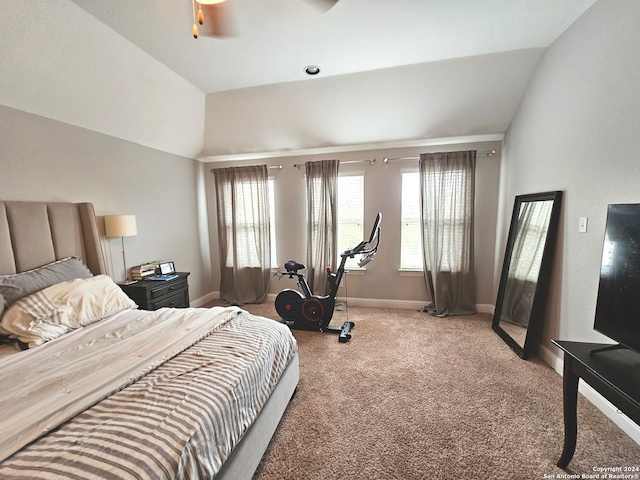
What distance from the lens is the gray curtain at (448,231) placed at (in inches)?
143

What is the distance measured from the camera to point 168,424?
102 centimetres

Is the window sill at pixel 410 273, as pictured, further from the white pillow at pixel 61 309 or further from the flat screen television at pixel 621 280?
the white pillow at pixel 61 309

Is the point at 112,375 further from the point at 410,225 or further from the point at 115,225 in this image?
the point at 410,225

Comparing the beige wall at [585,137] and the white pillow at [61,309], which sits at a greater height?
the beige wall at [585,137]

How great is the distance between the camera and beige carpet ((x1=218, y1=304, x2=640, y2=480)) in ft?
5.02

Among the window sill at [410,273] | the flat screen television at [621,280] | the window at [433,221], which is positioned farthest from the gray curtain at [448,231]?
the flat screen television at [621,280]

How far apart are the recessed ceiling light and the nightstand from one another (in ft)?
9.28

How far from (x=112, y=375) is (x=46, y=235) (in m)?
1.85

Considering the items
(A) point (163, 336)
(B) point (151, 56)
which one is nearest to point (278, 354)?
(A) point (163, 336)

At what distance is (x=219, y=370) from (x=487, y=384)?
2.19 metres

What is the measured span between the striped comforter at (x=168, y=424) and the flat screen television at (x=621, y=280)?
1994 millimetres

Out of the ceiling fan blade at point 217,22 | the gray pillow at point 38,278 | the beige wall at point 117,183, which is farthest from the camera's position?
the beige wall at point 117,183

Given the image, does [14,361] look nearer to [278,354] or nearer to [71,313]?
[71,313]

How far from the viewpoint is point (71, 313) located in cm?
192
